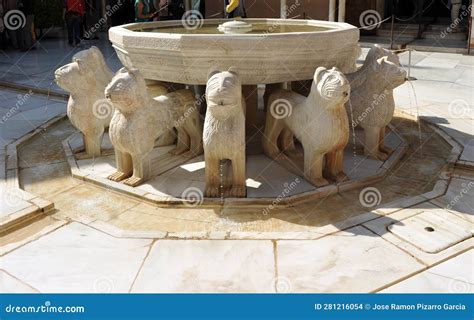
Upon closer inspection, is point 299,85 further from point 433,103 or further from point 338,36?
point 433,103

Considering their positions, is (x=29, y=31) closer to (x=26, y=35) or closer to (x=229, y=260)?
(x=26, y=35)

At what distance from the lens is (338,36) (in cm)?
472

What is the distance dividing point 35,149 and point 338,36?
147 inches
